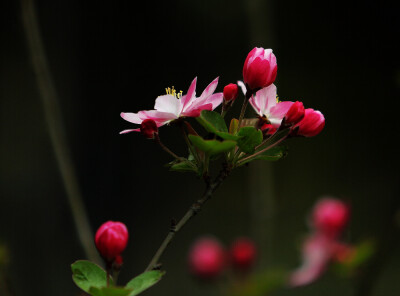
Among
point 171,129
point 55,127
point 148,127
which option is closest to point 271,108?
point 148,127

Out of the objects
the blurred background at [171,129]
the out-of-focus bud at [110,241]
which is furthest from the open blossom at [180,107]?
the blurred background at [171,129]

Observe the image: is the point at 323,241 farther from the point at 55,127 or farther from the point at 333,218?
the point at 55,127

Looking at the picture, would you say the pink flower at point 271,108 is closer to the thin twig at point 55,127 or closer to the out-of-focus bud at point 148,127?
the out-of-focus bud at point 148,127

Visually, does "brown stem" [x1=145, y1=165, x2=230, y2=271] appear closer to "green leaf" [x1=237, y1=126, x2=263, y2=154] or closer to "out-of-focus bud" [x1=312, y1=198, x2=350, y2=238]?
"green leaf" [x1=237, y1=126, x2=263, y2=154]

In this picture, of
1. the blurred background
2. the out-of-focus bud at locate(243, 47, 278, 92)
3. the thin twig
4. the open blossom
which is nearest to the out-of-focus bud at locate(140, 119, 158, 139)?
the open blossom

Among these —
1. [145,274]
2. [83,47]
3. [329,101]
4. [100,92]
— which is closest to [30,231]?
[100,92]

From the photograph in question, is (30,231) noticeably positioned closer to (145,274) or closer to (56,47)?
(56,47)
